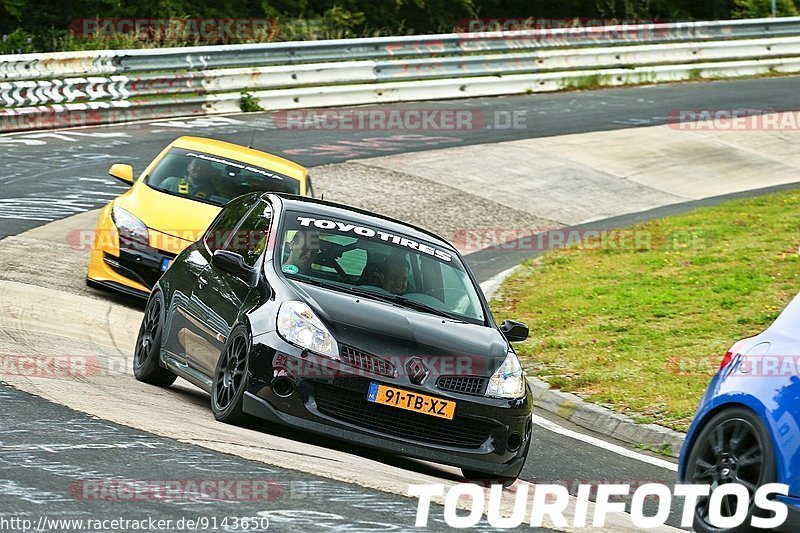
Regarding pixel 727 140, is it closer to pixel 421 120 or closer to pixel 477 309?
pixel 421 120

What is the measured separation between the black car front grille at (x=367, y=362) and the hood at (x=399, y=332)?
0.11ft

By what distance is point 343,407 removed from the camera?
25.6 feet

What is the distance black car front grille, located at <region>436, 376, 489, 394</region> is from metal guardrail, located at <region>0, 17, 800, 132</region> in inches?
608

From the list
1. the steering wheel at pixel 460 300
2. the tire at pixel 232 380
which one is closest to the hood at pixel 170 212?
the steering wheel at pixel 460 300

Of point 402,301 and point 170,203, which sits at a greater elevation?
point 402,301

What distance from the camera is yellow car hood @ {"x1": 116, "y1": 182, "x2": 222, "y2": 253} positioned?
43.0 ft

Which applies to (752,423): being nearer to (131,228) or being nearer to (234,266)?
(234,266)

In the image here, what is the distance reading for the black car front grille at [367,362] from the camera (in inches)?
308

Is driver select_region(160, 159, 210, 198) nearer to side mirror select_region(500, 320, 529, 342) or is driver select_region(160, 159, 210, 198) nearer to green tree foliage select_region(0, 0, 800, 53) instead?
side mirror select_region(500, 320, 529, 342)

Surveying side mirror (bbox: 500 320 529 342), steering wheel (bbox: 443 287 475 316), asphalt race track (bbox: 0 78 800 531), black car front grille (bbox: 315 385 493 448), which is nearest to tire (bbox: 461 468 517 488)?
asphalt race track (bbox: 0 78 800 531)

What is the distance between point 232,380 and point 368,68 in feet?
63.5

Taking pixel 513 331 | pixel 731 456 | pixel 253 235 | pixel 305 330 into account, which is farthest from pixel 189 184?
pixel 731 456

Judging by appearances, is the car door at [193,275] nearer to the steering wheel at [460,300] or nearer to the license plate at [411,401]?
the steering wheel at [460,300]

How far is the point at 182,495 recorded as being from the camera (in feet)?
20.0
